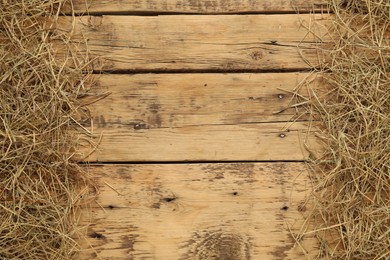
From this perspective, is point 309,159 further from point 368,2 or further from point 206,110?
point 368,2

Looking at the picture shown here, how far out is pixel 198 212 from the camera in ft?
5.69

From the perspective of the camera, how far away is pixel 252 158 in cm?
176

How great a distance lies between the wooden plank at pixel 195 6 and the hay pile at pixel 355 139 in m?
0.13

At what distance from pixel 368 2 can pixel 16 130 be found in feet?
3.79

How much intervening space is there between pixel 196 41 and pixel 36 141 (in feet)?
1.93

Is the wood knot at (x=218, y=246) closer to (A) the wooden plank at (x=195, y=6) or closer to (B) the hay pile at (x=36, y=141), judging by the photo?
(B) the hay pile at (x=36, y=141)

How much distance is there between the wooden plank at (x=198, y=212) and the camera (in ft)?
5.64

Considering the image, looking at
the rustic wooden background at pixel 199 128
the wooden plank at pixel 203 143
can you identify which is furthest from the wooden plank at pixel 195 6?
the wooden plank at pixel 203 143

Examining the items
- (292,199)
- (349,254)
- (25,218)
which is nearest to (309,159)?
(292,199)

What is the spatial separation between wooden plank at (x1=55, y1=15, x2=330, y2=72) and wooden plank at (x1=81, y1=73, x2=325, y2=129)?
4cm

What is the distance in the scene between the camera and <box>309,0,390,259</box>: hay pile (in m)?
1.70

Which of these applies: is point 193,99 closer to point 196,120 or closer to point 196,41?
point 196,120

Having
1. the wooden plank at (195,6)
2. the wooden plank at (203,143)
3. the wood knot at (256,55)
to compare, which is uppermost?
the wooden plank at (195,6)

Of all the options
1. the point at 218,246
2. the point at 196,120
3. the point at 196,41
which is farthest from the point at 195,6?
the point at 218,246
